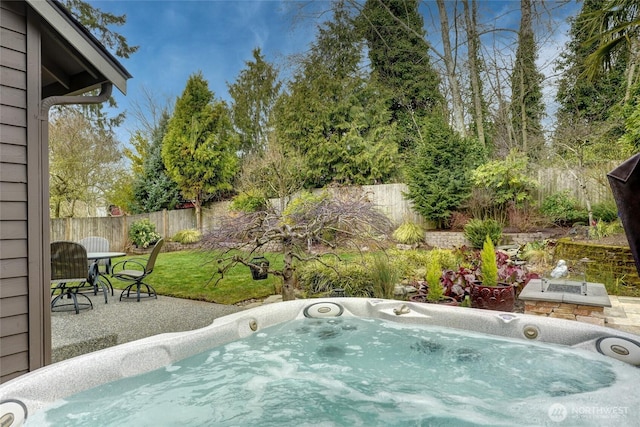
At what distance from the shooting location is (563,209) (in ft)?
23.7

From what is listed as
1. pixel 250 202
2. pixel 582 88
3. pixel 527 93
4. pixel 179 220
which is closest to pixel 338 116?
pixel 250 202

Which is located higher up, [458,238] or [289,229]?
[289,229]

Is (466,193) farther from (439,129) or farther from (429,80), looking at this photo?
(429,80)

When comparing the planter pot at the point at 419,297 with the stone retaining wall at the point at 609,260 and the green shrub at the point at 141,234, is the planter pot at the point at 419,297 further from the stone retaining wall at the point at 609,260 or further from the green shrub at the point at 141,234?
the green shrub at the point at 141,234

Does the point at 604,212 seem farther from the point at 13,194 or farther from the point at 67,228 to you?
the point at 67,228

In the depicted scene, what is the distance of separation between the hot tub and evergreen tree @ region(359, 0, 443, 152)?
30.7 feet

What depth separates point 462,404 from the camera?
2031 mm

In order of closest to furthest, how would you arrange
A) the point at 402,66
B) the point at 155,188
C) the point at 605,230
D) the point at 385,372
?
the point at 385,372 → the point at 605,230 → the point at 155,188 → the point at 402,66

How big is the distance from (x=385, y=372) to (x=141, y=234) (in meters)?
8.65

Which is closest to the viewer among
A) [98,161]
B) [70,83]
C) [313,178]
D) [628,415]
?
[628,415]

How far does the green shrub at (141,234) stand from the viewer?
9.65 m

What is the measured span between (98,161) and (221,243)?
754 centimetres

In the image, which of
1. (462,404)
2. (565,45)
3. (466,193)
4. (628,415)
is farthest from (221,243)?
(565,45)

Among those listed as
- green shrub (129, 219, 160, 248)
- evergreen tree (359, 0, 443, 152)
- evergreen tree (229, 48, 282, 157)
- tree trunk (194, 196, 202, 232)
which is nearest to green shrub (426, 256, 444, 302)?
green shrub (129, 219, 160, 248)
